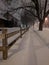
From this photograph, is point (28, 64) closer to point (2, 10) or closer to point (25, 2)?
point (2, 10)

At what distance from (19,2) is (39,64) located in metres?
37.9

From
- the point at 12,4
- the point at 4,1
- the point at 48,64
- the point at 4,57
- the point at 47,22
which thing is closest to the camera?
the point at 48,64

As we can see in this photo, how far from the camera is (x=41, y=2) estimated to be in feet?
144

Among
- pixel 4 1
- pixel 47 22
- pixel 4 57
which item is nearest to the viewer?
pixel 4 57

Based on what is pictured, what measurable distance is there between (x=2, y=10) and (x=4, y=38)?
31826 mm

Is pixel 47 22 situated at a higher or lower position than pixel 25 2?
lower

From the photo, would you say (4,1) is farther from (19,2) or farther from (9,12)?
(19,2)

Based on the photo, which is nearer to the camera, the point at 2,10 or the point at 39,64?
the point at 39,64

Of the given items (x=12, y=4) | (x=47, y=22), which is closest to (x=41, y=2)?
(x=12, y=4)

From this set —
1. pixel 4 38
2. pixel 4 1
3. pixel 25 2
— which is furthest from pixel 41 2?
pixel 4 38

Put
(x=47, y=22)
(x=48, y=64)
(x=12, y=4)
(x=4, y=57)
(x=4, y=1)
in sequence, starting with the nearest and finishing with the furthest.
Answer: (x=48, y=64)
(x=4, y=57)
(x=4, y=1)
(x=12, y=4)
(x=47, y=22)

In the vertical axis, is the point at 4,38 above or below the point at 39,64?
above

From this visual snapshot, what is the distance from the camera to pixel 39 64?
653cm

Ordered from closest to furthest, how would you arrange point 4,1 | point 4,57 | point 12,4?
1. point 4,57
2. point 4,1
3. point 12,4
